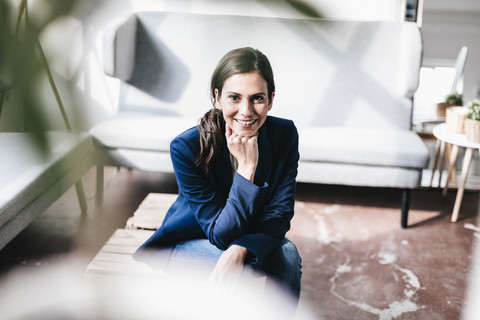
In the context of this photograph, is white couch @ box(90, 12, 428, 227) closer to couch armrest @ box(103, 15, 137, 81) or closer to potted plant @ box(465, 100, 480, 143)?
couch armrest @ box(103, 15, 137, 81)

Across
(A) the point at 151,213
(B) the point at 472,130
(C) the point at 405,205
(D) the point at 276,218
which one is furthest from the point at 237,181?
(B) the point at 472,130

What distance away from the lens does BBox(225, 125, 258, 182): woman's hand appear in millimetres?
1170

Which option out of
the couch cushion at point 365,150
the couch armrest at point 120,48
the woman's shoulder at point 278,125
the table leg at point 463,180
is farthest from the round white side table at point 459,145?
the couch armrest at point 120,48

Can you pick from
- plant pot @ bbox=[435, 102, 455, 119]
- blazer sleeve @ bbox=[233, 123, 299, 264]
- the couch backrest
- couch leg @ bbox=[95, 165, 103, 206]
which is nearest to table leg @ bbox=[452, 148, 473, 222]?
the couch backrest

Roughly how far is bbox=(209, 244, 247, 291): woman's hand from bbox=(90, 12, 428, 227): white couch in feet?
3.90

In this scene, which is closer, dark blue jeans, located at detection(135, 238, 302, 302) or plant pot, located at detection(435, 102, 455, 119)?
dark blue jeans, located at detection(135, 238, 302, 302)

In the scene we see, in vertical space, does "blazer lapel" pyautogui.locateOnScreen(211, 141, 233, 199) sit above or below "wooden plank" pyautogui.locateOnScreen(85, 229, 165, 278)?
above

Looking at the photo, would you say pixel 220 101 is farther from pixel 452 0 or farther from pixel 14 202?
pixel 452 0

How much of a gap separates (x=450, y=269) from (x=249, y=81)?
1207 millimetres

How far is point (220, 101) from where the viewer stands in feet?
3.99

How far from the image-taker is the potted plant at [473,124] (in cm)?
203

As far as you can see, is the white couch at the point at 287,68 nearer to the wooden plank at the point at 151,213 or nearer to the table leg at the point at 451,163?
the table leg at the point at 451,163

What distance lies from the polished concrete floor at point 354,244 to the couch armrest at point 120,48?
0.62m

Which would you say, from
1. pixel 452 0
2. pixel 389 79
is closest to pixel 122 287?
pixel 389 79
